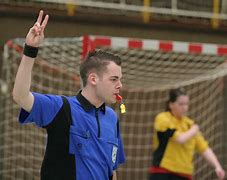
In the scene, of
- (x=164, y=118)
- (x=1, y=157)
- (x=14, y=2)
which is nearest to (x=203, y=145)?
(x=164, y=118)

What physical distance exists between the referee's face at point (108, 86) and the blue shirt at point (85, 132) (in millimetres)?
75

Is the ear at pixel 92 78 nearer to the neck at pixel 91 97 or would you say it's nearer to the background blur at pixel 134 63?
the neck at pixel 91 97

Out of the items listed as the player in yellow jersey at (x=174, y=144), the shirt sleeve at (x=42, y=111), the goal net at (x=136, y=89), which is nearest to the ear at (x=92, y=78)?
the shirt sleeve at (x=42, y=111)

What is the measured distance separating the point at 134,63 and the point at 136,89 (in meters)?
0.40

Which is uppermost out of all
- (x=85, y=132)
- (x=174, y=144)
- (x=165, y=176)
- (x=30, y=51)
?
(x=30, y=51)

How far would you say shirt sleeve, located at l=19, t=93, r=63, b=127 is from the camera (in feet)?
7.38

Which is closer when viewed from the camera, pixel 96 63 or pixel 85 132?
pixel 85 132

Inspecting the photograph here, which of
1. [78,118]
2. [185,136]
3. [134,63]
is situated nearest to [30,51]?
[78,118]

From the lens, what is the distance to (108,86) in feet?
7.98

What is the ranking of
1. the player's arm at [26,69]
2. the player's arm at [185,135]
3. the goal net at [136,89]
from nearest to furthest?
the player's arm at [26,69]
the player's arm at [185,135]
the goal net at [136,89]

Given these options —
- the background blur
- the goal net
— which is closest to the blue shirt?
the goal net

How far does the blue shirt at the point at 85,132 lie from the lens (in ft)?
7.49

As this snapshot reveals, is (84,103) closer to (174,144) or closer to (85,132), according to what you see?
(85,132)

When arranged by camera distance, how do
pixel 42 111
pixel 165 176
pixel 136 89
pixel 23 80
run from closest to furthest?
pixel 23 80 → pixel 42 111 → pixel 165 176 → pixel 136 89
